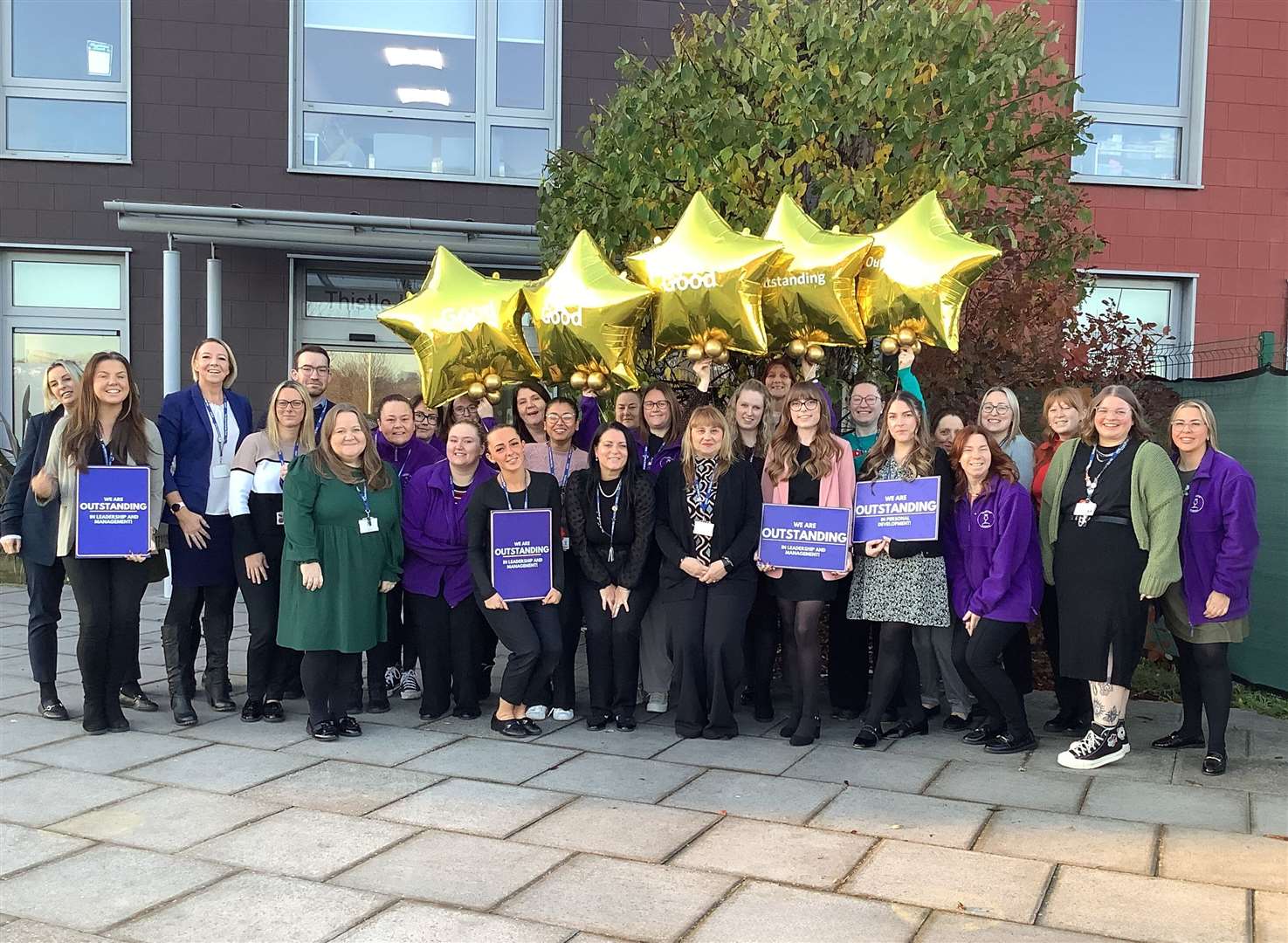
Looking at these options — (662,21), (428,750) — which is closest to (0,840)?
(428,750)

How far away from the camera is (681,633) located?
5.54 meters

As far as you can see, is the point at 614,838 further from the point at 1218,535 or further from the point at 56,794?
the point at 1218,535

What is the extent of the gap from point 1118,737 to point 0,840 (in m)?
4.75

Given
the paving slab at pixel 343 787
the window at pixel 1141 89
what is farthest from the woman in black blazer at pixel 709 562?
the window at pixel 1141 89

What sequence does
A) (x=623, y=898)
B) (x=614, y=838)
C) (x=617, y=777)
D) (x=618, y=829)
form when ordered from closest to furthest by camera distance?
(x=623, y=898), (x=614, y=838), (x=618, y=829), (x=617, y=777)

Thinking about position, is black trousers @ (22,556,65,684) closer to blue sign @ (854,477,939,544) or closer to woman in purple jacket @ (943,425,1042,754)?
blue sign @ (854,477,939,544)

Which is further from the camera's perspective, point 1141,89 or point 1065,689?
point 1141,89

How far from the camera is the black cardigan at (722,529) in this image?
545cm

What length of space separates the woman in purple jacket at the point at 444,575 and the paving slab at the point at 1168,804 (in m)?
3.08

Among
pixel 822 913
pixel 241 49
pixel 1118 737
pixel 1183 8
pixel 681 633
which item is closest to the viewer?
pixel 822 913

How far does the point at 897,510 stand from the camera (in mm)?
5379

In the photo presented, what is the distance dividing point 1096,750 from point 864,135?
3.48 m

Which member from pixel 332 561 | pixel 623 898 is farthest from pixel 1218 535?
pixel 332 561

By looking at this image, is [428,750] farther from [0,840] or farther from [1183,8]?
[1183,8]
